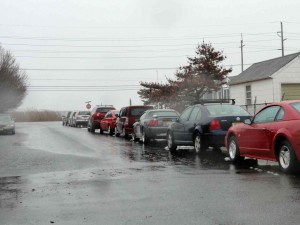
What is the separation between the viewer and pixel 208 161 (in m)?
12.3

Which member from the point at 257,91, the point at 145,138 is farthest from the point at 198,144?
the point at 257,91

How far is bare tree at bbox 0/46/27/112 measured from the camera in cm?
6844

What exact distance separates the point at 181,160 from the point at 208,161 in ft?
2.63

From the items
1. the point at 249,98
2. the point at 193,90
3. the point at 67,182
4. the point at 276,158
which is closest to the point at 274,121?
the point at 276,158

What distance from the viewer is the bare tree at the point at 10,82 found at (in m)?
68.4

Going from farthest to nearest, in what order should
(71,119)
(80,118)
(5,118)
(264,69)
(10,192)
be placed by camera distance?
1. (71,119)
2. (80,118)
3. (5,118)
4. (264,69)
5. (10,192)

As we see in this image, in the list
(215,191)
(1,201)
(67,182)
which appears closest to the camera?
(1,201)

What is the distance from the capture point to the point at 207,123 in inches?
533

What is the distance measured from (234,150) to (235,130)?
20.0 inches

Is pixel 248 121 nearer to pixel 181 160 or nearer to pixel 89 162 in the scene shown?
pixel 181 160

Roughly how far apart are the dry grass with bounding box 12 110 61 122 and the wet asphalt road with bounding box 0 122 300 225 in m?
79.3

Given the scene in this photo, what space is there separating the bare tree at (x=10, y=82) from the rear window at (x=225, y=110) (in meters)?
58.2

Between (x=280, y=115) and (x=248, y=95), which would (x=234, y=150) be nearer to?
(x=280, y=115)

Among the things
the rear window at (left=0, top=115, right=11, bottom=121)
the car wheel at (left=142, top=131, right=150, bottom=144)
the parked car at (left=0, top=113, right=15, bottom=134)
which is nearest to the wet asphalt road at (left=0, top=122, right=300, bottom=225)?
the car wheel at (left=142, top=131, right=150, bottom=144)
